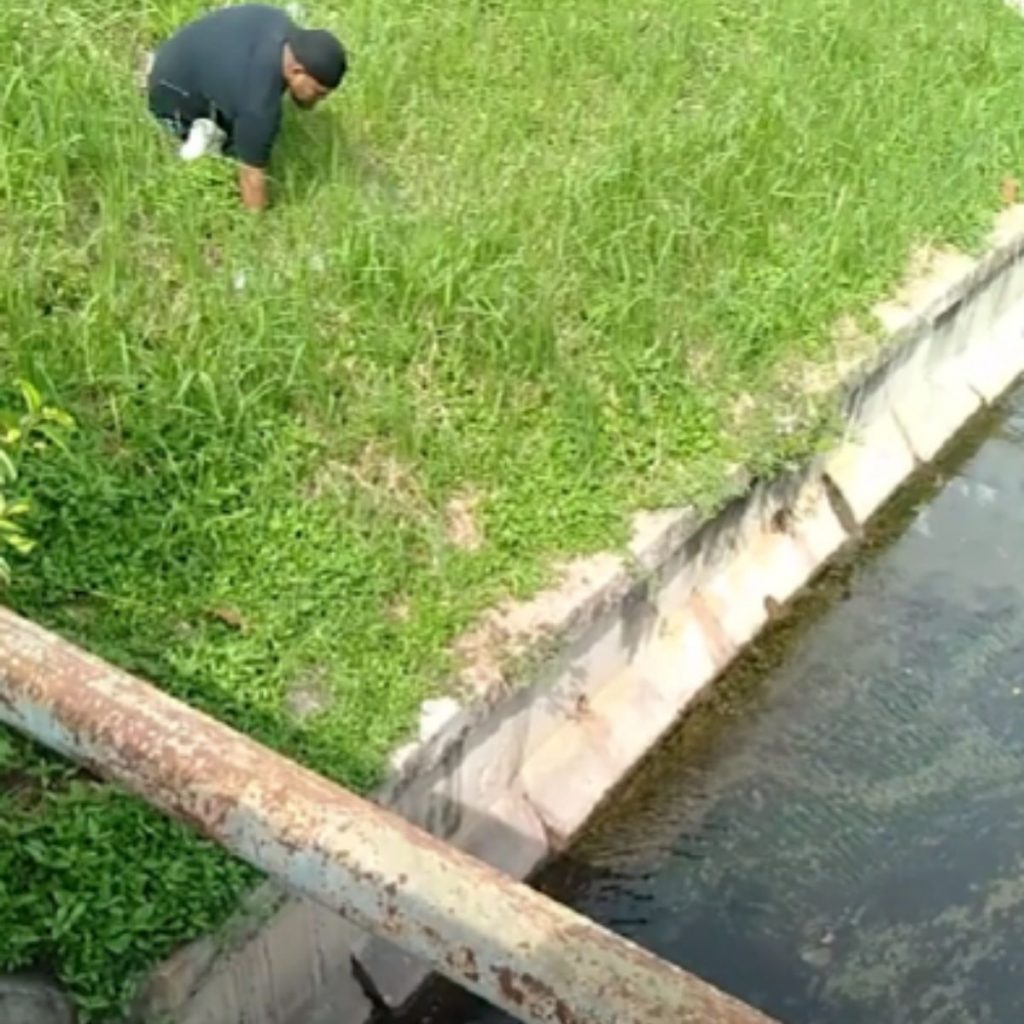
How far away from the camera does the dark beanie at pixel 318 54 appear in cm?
536

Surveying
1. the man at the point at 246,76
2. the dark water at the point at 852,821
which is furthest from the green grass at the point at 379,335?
the dark water at the point at 852,821

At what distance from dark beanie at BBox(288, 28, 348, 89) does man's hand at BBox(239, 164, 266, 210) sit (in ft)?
1.21

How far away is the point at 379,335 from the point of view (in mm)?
5016

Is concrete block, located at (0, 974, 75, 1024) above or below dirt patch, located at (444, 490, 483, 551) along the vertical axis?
below

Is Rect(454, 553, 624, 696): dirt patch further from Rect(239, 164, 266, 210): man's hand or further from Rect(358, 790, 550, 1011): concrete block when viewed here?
Rect(239, 164, 266, 210): man's hand

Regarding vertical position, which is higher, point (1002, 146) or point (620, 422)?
point (1002, 146)

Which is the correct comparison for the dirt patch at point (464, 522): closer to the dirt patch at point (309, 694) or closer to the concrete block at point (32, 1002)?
the dirt patch at point (309, 694)

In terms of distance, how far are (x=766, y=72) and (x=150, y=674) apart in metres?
4.87

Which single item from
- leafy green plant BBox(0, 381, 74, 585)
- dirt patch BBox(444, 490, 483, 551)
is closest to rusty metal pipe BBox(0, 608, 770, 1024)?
leafy green plant BBox(0, 381, 74, 585)

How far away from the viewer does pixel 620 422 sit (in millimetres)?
5250

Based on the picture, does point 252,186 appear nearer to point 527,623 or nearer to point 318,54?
point 318,54

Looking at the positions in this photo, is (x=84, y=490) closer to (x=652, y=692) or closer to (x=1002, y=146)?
(x=652, y=692)

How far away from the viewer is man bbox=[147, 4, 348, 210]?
541 cm

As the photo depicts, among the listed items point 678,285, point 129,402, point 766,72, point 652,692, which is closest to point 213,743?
point 129,402
